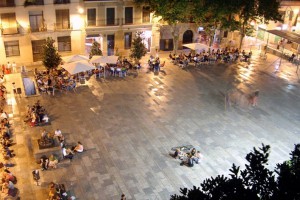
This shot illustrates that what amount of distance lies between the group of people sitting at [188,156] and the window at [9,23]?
22.6 m

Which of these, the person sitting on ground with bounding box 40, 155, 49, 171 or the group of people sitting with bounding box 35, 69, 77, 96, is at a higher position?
the group of people sitting with bounding box 35, 69, 77, 96

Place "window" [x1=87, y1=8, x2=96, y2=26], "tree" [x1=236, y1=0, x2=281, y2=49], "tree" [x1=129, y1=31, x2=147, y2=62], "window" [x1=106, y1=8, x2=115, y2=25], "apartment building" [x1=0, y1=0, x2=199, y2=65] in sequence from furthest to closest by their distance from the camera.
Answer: "window" [x1=106, y1=8, x2=115, y2=25] < "tree" [x1=236, y1=0, x2=281, y2=49] < "window" [x1=87, y1=8, x2=96, y2=26] < "tree" [x1=129, y1=31, x2=147, y2=62] < "apartment building" [x1=0, y1=0, x2=199, y2=65]

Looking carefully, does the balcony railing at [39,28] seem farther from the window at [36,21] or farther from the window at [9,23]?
the window at [9,23]

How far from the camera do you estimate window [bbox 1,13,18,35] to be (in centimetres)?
3575

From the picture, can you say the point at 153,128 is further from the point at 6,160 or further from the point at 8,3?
the point at 8,3

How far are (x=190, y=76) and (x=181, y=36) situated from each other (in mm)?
10789

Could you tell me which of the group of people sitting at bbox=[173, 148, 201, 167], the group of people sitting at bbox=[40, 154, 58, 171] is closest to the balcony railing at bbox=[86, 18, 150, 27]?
the group of people sitting at bbox=[40, 154, 58, 171]

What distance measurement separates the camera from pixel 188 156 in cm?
2231

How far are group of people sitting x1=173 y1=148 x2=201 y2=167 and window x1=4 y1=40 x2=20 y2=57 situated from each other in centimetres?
2256

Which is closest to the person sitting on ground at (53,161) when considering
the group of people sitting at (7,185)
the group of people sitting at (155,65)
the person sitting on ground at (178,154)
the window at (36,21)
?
the group of people sitting at (7,185)

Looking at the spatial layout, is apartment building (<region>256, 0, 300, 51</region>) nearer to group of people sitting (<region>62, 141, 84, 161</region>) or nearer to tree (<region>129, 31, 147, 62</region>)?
tree (<region>129, 31, 147, 62</region>)

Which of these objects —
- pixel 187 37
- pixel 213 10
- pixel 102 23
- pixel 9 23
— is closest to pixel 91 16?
pixel 102 23

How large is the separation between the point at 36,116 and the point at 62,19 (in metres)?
16.1

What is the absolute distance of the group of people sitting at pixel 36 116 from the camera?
84.4 ft
